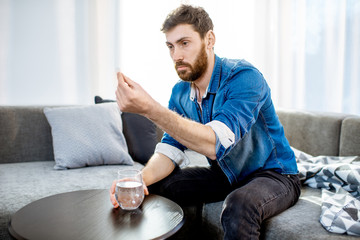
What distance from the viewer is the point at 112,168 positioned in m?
2.04

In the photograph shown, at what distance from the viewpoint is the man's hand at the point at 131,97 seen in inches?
38.9

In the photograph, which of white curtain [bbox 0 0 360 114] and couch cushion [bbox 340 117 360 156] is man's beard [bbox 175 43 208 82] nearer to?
couch cushion [bbox 340 117 360 156]

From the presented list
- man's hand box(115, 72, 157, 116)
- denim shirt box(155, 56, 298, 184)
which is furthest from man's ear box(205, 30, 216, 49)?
man's hand box(115, 72, 157, 116)

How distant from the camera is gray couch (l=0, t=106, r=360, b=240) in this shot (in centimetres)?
127

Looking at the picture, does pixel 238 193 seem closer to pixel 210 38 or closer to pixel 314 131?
pixel 210 38

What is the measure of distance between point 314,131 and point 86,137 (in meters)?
1.38

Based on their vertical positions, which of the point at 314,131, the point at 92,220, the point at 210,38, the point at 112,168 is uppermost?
the point at 210,38

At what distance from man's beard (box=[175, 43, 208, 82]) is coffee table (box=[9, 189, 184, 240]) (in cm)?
58

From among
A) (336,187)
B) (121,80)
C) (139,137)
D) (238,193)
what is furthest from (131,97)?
(139,137)

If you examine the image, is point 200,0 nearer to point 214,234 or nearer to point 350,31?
point 350,31

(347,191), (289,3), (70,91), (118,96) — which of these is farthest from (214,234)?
(289,3)

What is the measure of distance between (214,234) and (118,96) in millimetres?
862

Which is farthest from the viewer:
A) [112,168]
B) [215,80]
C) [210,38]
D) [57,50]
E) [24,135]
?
[57,50]

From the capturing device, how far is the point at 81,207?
1.16 metres
